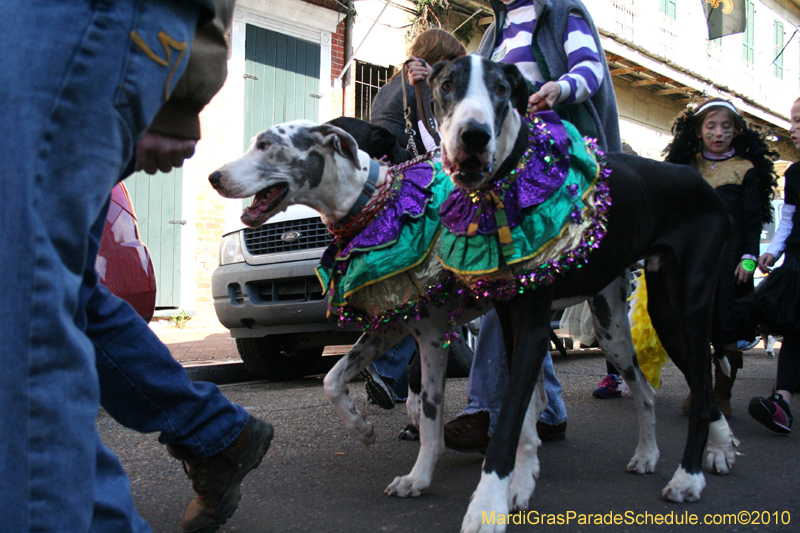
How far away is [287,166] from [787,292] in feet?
9.93

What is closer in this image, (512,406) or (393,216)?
(512,406)

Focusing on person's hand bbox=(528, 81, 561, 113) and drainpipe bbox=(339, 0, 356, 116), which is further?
drainpipe bbox=(339, 0, 356, 116)

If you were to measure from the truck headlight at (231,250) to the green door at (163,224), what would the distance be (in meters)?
4.18

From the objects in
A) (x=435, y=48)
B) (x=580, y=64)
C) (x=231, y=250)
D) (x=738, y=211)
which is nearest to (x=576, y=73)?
(x=580, y=64)

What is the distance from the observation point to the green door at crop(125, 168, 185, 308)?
9.36 m

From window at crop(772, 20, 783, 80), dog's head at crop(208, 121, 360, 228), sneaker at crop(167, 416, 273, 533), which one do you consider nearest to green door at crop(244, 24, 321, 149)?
dog's head at crop(208, 121, 360, 228)

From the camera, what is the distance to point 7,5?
3.66 ft

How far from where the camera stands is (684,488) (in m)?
2.46

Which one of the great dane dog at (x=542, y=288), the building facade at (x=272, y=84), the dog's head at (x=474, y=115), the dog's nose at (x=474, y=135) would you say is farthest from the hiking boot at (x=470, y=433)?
the building facade at (x=272, y=84)

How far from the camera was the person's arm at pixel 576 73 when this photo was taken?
2.74 m

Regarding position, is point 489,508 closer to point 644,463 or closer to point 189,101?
point 644,463

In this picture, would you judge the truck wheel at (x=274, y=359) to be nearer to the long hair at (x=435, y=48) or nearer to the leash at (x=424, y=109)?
the leash at (x=424, y=109)

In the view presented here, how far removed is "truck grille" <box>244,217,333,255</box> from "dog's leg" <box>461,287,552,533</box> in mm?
2772

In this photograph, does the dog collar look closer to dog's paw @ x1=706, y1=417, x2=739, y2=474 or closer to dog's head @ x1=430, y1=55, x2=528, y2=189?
dog's head @ x1=430, y1=55, x2=528, y2=189
